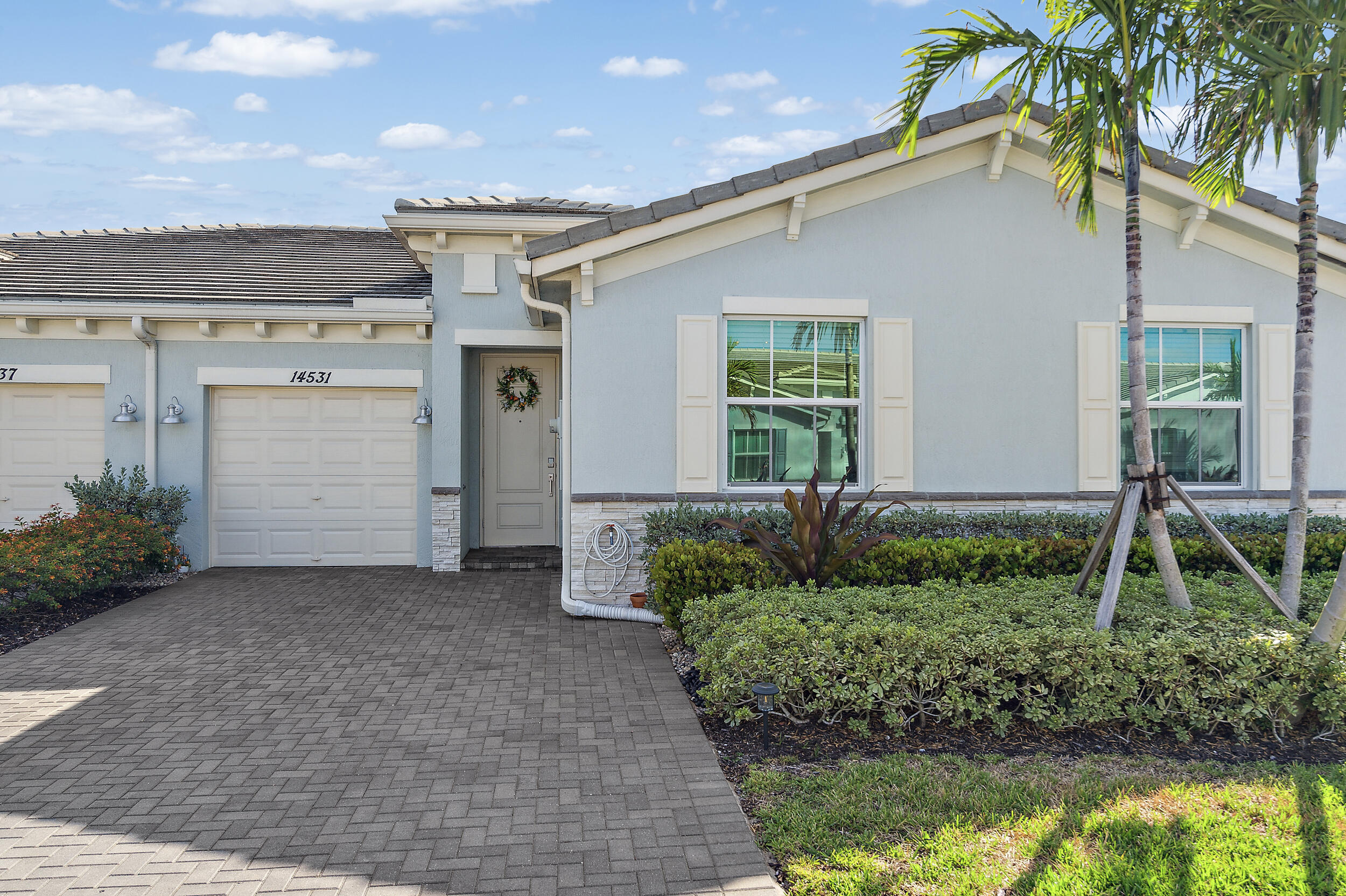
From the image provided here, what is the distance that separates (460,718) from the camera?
4.84m

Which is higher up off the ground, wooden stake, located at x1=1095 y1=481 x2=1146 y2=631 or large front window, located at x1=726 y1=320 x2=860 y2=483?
large front window, located at x1=726 y1=320 x2=860 y2=483

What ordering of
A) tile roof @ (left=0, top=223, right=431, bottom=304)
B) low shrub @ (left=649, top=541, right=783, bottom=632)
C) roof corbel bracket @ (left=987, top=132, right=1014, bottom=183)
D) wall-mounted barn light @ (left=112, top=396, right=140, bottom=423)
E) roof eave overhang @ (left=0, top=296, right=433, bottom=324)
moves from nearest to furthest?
low shrub @ (left=649, top=541, right=783, bottom=632) → roof corbel bracket @ (left=987, top=132, right=1014, bottom=183) → roof eave overhang @ (left=0, top=296, right=433, bottom=324) → wall-mounted barn light @ (left=112, top=396, right=140, bottom=423) → tile roof @ (left=0, top=223, right=431, bottom=304)

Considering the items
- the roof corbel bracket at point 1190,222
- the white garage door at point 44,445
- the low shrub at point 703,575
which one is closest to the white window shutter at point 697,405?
the low shrub at point 703,575

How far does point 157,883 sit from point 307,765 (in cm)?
111

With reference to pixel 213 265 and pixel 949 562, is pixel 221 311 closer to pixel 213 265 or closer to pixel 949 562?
pixel 213 265

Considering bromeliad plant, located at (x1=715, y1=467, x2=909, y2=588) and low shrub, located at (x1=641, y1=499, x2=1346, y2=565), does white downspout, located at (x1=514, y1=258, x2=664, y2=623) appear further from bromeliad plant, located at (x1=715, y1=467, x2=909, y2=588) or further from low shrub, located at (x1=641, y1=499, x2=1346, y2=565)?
bromeliad plant, located at (x1=715, y1=467, x2=909, y2=588)

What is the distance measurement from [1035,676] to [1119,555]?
1.14 metres

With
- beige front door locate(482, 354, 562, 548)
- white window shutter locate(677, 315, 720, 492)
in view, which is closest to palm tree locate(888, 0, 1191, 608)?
white window shutter locate(677, 315, 720, 492)

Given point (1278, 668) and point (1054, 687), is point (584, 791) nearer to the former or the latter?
point (1054, 687)

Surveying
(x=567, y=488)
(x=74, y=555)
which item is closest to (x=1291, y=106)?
(x=567, y=488)

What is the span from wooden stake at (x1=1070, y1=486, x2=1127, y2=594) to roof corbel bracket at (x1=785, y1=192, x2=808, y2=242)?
12.2ft

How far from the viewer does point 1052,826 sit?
3.33 metres

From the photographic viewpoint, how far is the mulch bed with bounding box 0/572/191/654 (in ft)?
22.4

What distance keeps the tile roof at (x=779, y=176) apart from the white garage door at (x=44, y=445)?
6.78 metres
